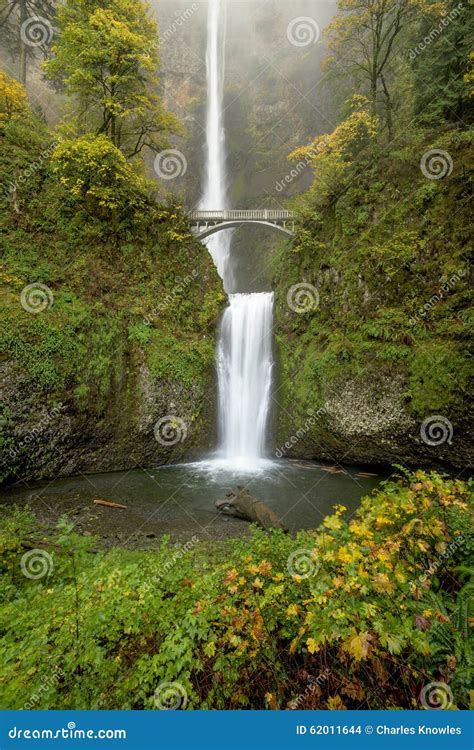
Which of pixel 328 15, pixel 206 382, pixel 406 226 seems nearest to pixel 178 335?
pixel 206 382

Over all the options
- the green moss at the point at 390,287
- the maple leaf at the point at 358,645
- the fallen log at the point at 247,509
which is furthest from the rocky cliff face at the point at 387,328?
the maple leaf at the point at 358,645

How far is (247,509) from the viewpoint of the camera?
7238 mm

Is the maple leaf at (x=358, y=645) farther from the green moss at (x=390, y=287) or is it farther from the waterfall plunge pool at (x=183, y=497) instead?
the green moss at (x=390, y=287)

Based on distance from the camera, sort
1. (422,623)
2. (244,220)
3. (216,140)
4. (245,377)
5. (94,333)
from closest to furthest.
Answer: (422,623), (94,333), (245,377), (244,220), (216,140)

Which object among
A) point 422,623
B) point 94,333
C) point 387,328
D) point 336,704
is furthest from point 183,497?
point 387,328

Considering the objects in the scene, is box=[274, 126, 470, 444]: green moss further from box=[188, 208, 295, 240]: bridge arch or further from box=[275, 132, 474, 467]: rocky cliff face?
box=[188, 208, 295, 240]: bridge arch

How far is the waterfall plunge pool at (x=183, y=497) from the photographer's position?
21.8ft

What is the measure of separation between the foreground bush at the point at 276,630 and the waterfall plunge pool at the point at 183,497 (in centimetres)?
344

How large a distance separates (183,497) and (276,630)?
6.17 meters

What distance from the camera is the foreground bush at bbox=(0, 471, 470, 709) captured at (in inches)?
77.1

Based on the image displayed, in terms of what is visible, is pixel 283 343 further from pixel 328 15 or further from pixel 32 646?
pixel 328 15

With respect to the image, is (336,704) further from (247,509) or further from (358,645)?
(247,509)

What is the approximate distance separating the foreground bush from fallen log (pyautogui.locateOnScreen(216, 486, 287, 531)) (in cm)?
363

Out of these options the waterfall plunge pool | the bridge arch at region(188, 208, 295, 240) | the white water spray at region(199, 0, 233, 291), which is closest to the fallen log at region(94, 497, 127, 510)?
the waterfall plunge pool
